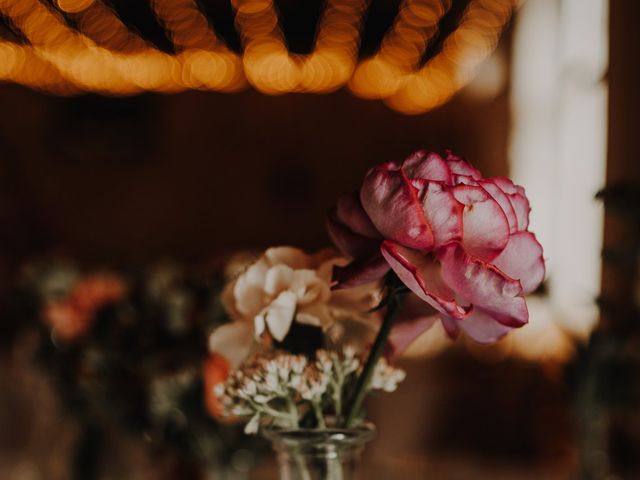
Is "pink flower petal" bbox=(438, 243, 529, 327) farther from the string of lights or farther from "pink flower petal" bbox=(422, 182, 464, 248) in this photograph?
the string of lights

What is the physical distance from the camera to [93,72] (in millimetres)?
6453

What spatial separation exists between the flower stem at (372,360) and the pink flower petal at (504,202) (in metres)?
0.09

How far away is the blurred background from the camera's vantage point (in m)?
1.17

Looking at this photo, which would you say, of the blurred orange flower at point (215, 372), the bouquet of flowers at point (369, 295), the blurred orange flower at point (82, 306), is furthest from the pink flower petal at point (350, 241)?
the blurred orange flower at point (82, 306)

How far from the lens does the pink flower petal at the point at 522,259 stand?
1.63ft

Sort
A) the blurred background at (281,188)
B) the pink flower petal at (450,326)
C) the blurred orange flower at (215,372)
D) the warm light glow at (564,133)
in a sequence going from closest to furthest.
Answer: the pink flower petal at (450,326) < the blurred orange flower at (215,372) < the blurred background at (281,188) < the warm light glow at (564,133)

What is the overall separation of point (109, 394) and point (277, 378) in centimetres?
68

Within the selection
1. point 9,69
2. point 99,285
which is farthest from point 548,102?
point 99,285

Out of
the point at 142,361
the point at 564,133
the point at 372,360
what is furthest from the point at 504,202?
the point at 564,133

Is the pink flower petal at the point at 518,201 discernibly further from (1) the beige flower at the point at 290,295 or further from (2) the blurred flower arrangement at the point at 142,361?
(2) the blurred flower arrangement at the point at 142,361

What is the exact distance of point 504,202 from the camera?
19.8 inches

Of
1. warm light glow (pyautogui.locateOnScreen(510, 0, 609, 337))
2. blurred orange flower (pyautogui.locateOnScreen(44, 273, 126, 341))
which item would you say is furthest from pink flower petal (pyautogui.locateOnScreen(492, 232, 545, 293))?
warm light glow (pyautogui.locateOnScreen(510, 0, 609, 337))

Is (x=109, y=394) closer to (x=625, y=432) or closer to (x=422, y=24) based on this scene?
(x=625, y=432)

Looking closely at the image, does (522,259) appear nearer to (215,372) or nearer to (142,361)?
(215,372)
